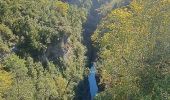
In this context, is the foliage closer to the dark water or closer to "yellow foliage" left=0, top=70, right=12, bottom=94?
"yellow foliage" left=0, top=70, right=12, bottom=94

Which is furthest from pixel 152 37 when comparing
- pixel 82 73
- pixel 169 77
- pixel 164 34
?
pixel 82 73

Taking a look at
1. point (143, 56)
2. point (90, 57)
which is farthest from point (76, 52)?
point (143, 56)

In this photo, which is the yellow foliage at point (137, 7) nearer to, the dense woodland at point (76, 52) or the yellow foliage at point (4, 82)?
the dense woodland at point (76, 52)

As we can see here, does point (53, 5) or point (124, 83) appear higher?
point (53, 5)

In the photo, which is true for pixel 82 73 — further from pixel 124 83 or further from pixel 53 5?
pixel 124 83

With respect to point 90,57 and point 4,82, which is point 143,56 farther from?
point 90,57

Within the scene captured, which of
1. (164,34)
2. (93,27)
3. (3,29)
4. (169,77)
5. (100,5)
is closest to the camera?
(169,77)

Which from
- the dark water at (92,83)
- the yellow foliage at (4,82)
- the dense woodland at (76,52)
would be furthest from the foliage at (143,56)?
the dark water at (92,83)

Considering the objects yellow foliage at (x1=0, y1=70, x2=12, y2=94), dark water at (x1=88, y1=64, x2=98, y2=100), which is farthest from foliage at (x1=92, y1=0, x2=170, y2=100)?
dark water at (x1=88, y1=64, x2=98, y2=100)

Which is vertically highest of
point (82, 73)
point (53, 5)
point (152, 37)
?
point (53, 5)
